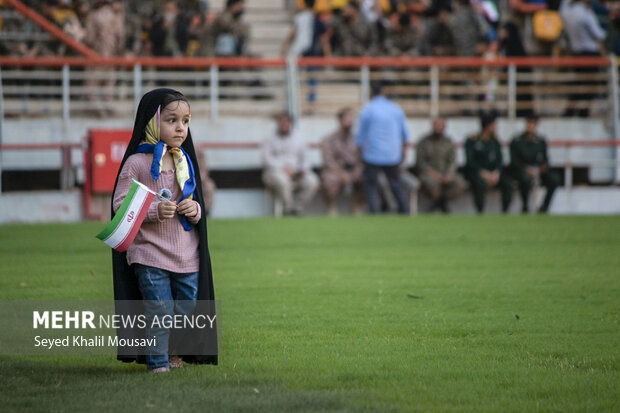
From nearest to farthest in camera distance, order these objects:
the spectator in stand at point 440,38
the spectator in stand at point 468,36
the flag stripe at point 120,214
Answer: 1. the flag stripe at point 120,214
2. the spectator in stand at point 468,36
3. the spectator in stand at point 440,38

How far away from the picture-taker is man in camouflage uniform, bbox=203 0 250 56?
70.9 feet

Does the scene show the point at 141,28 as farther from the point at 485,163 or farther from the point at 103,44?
the point at 485,163

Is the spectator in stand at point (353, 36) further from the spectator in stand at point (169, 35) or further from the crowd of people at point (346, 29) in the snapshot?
the spectator in stand at point (169, 35)

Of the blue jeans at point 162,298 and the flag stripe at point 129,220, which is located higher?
the flag stripe at point 129,220

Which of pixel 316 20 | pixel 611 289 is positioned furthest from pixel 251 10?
pixel 611 289

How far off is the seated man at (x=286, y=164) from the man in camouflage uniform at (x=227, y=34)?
2565 mm

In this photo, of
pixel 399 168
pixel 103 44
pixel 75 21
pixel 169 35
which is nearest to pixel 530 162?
pixel 399 168

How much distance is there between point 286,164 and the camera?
1964 centimetres

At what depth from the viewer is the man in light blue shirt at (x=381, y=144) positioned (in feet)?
62.8

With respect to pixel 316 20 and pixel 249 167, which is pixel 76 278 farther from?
pixel 316 20

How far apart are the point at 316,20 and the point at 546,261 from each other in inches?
459

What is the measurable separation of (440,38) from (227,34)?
4.57 metres

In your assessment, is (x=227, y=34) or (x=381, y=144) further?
(x=227, y=34)

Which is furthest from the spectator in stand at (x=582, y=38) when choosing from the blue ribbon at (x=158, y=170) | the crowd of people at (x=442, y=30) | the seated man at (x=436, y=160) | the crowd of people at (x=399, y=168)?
the blue ribbon at (x=158, y=170)
